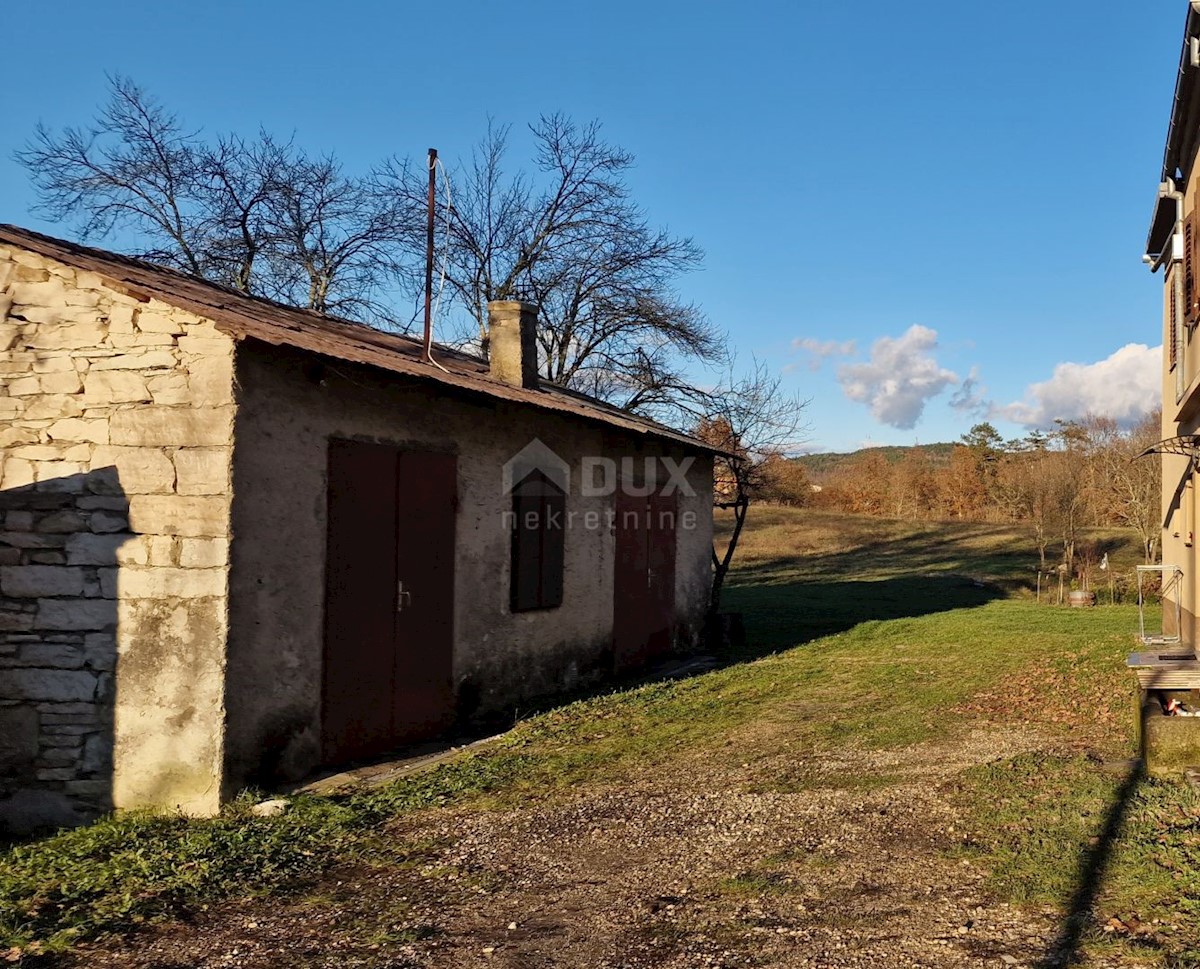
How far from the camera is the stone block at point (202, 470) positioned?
21.4 feet

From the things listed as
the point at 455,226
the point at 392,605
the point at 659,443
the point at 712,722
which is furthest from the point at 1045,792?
the point at 455,226

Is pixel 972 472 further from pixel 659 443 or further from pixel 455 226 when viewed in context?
pixel 659 443

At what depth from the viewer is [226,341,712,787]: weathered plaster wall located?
6.66m

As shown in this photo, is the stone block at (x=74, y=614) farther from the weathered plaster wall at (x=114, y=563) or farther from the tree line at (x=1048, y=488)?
the tree line at (x=1048, y=488)

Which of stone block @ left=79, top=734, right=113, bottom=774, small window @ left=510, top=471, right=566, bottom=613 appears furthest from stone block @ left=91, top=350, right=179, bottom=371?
small window @ left=510, top=471, right=566, bottom=613

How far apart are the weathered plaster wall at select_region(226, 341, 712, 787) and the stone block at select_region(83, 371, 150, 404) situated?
73 cm

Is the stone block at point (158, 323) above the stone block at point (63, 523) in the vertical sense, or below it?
above

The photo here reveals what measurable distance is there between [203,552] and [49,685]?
1380 mm

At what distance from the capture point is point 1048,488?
25.3 m

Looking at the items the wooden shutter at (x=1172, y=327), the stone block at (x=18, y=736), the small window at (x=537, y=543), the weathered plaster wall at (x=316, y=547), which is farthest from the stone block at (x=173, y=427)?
the wooden shutter at (x=1172, y=327)

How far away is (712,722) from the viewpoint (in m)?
9.06

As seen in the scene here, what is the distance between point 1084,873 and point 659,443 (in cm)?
916

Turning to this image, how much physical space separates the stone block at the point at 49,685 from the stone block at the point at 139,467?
A: 49.3 inches

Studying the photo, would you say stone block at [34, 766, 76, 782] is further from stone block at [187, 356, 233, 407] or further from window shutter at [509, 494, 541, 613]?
window shutter at [509, 494, 541, 613]
